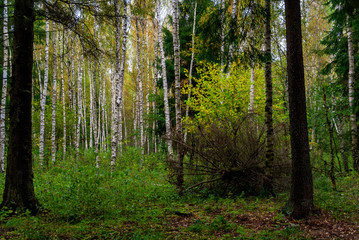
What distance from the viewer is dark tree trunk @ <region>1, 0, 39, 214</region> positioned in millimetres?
5164

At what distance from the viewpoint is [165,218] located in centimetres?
529

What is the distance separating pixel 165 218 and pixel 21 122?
12.0 ft

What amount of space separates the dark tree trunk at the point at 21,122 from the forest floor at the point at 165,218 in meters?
0.44

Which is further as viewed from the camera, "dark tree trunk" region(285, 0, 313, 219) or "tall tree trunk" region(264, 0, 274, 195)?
"tall tree trunk" region(264, 0, 274, 195)

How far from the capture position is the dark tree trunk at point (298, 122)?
473 centimetres

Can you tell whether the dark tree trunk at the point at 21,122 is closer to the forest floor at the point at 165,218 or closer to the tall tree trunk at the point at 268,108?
the forest floor at the point at 165,218

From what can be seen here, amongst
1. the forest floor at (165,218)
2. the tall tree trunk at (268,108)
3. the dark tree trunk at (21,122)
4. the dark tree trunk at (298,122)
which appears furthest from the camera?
the tall tree trunk at (268,108)

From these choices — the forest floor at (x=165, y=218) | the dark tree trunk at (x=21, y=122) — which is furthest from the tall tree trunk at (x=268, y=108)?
the dark tree trunk at (x=21, y=122)

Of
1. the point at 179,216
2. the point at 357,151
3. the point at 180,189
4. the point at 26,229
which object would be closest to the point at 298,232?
the point at 179,216

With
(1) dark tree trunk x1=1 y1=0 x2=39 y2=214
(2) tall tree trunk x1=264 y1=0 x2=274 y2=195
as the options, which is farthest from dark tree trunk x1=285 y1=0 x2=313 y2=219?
(1) dark tree trunk x1=1 y1=0 x2=39 y2=214

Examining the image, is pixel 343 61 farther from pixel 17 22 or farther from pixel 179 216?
pixel 17 22

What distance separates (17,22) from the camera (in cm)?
529

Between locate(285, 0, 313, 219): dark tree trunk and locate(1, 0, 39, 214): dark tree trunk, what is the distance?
5.34 metres

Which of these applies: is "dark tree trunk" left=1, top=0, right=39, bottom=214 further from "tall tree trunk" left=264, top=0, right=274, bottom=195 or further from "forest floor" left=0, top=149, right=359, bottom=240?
"tall tree trunk" left=264, top=0, right=274, bottom=195
